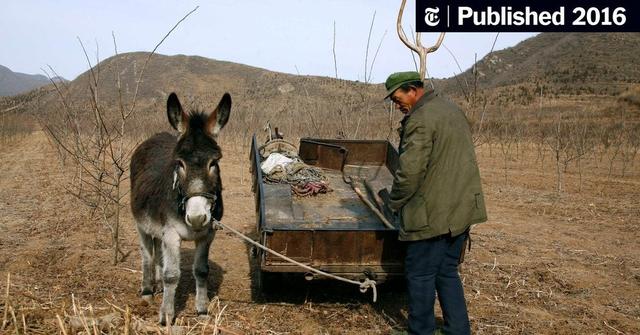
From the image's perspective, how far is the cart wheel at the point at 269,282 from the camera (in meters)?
4.62

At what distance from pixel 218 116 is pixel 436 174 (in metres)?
1.94

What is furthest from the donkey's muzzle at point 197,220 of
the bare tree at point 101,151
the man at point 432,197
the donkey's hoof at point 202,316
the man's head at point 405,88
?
the bare tree at point 101,151

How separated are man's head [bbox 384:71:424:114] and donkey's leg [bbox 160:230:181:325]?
7.32ft

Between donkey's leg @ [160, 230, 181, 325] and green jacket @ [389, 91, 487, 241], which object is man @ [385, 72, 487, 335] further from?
donkey's leg @ [160, 230, 181, 325]

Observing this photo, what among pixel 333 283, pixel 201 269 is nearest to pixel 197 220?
pixel 201 269

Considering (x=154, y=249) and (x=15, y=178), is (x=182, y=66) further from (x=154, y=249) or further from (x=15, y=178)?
(x=154, y=249)

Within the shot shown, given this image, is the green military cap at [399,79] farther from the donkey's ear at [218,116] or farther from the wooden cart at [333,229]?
the donkey's ear at [218,116]

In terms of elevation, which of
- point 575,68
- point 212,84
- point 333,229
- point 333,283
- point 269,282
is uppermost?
point 212,84

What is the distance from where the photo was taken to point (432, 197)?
139 inches

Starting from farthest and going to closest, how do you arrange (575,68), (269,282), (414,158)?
(575,68) → (269,282) → (414,158)

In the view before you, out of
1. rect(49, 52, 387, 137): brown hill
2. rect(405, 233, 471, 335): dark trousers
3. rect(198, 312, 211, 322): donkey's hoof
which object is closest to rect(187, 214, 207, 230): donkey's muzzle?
rect(198, 312, 211, 322): donkey's hoof

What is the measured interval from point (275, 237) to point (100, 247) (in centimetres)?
403

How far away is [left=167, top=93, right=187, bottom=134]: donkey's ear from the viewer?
3936mm

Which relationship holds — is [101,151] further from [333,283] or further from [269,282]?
[333,283]
